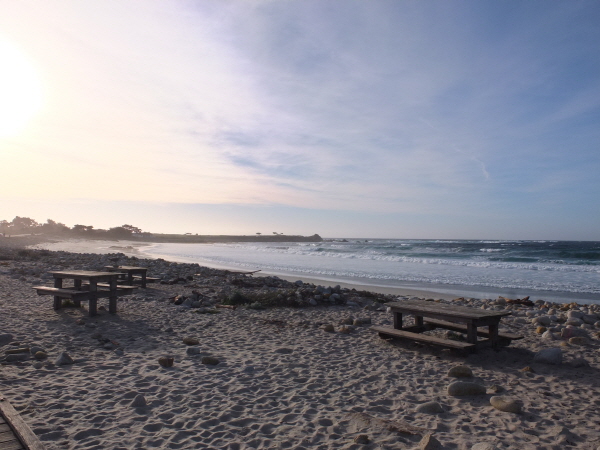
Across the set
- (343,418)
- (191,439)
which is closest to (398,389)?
(343,418)

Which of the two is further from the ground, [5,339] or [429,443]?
[5,339]

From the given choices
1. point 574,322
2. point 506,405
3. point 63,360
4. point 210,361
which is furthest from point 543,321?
point 63,360

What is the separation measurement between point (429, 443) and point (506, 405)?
50.4 inches

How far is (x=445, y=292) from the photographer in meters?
14.7

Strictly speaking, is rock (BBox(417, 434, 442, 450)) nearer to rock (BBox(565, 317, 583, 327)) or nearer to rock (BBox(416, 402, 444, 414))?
rock (BBox(416, 402, 444, 414))

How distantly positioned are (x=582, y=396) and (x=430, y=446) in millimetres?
2320

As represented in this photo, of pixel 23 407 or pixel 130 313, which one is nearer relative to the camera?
pixel 23 407

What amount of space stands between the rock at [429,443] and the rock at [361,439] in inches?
16.2

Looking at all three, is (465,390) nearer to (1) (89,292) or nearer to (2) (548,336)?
(2) (548,336)

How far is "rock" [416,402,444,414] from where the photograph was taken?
3969 mm

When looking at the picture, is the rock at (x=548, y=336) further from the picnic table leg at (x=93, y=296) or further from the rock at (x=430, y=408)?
the picnic table leg at (x=93, y=296)

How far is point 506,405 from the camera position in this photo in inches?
156

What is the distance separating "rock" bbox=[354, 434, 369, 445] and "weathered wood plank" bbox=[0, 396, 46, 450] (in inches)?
91.7

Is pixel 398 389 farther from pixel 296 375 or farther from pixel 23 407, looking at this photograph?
pixel 23 407
